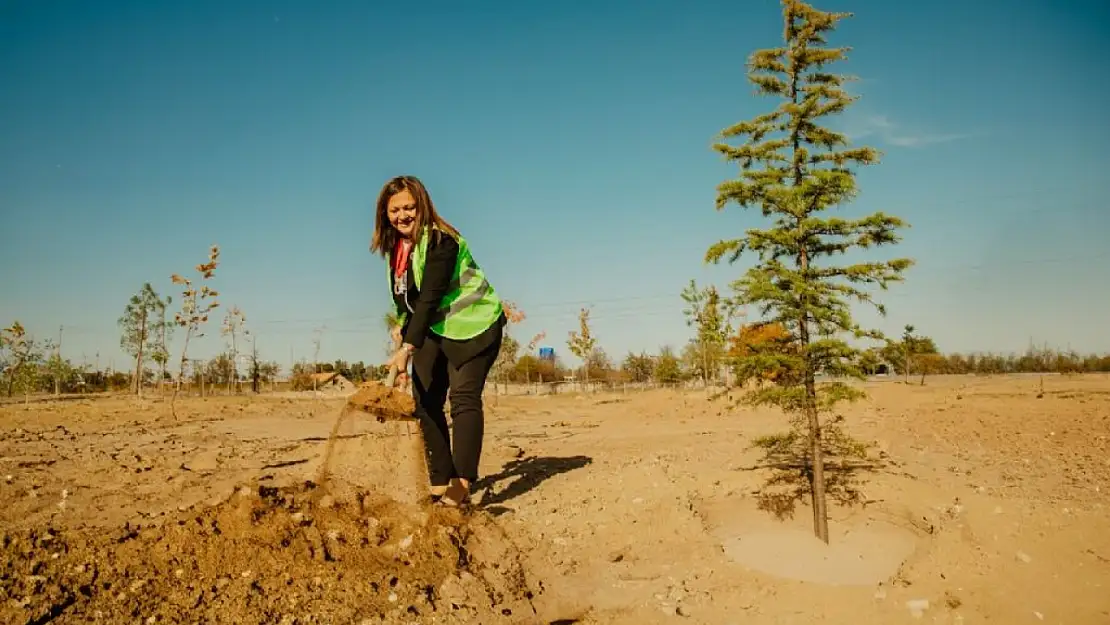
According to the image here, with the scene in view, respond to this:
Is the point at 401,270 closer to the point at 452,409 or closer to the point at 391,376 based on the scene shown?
the point at 391,376

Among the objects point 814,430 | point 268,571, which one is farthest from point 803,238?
point 268,571

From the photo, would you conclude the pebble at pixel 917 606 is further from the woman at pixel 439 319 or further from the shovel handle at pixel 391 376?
the shovel handle at pixel 391 376

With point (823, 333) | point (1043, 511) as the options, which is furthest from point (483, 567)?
point (1043, 511)

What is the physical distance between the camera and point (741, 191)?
15.3 feet

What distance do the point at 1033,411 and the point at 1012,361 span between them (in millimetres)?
55540

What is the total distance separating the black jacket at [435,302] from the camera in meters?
3.96

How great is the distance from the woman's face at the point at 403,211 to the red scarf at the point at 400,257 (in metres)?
0.10

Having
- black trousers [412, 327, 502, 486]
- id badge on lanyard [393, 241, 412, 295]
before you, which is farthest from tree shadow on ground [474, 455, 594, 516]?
id badge on lanyard [393, 241, 412, 295]

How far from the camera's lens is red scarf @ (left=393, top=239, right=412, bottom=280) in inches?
167

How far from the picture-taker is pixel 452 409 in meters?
4.12

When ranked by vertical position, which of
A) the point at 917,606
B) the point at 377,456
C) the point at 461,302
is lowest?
the point at 917,606

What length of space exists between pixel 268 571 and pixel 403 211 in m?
2.30

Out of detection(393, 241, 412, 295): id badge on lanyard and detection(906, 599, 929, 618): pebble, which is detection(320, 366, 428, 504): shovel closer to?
detection(393, 241, 412, 295): id badge on lanyard

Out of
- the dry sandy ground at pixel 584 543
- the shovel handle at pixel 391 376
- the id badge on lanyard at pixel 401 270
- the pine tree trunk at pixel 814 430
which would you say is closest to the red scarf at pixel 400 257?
the id badge on lanyard at pixel 401 270
